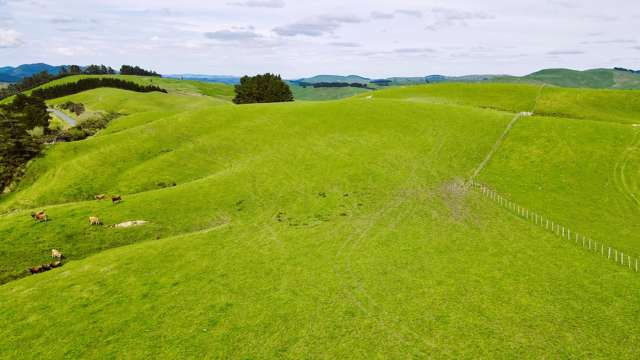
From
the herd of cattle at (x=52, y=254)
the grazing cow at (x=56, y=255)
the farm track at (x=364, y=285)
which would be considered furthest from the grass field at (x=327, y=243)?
the grazing cow at (x=56, y=255)

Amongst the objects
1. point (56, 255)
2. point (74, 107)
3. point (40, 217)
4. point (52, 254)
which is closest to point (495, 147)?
point (56, 255)

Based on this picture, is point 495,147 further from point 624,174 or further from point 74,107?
point 74,107

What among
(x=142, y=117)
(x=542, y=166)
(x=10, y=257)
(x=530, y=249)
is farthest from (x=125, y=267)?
(x=142, y=117)

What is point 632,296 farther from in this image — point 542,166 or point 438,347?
point 542,166

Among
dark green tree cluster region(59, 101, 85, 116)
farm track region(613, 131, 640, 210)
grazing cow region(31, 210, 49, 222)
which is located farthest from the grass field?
Answer: dark green tree cluster region(59, 101, 85, 116)

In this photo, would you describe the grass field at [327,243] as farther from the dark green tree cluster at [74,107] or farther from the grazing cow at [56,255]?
the dark green tree cluster at [74,107]

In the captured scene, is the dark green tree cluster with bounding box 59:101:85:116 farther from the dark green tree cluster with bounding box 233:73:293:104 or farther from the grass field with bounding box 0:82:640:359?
the grass field with bounding box 0:82:640:359
